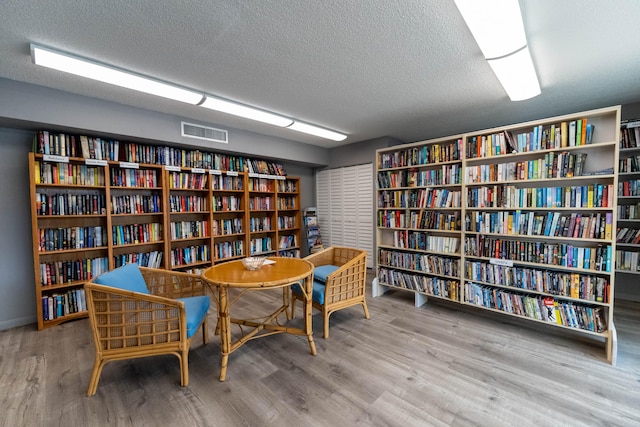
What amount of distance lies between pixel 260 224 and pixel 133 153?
214cm

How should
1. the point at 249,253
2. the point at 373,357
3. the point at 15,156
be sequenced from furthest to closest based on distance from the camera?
the point at 249,253 → the point at 15,156 → the point at 373,357

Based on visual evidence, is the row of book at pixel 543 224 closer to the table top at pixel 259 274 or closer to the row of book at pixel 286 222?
the table top at pixel 259 274

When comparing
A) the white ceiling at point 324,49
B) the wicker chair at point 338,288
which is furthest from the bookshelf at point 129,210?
the wicker chair at point 338,288

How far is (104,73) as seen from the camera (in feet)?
6.96

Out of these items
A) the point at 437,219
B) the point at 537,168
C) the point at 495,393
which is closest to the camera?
the point at 495,393

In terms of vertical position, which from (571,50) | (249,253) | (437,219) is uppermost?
(571,50)

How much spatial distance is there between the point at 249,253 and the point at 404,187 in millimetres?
2751

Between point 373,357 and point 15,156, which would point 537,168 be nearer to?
point 373,357

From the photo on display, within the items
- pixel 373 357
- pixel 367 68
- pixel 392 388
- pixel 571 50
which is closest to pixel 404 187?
pixel 367 68

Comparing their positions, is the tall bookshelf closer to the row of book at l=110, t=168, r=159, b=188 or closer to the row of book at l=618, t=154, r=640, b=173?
the row of book at l=618, t=154, r=640, b=173

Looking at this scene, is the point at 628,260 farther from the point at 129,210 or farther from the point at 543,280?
the point at 129,210

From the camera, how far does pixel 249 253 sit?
14.3ft

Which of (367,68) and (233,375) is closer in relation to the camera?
(233,375)

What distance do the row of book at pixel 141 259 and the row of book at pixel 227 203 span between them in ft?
3.36
